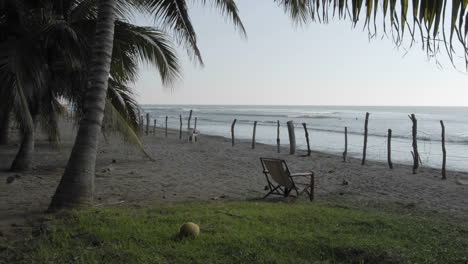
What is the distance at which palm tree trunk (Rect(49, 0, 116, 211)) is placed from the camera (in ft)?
15.7

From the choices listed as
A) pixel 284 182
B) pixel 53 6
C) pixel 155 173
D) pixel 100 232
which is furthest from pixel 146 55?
pixel 100 232

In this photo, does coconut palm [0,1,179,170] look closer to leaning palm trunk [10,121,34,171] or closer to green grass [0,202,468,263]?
leaning palm trunk [10,121,34,171]

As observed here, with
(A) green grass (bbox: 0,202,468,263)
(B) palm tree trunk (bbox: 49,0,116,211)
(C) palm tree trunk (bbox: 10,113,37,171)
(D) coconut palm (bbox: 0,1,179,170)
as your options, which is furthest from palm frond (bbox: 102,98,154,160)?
(A) green grass (bbox: 0,202,468,263)

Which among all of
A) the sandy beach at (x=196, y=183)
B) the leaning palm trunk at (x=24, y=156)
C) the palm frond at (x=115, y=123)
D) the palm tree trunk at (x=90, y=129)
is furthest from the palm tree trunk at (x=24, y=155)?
the palm tree trunk at (x=90, y=129)

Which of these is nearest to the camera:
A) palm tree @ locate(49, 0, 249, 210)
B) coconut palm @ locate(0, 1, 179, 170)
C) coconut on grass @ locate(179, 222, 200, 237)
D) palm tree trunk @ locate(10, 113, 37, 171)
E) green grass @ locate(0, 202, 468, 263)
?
green grass @ locate(0, 202, 468, 263)

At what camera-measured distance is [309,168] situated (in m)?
11.6

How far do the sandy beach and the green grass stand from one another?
106 cm

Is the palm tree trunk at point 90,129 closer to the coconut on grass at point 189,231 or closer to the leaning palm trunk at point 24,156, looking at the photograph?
the coconut on grass at point 189,231

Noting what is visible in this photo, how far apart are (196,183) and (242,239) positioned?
458cm

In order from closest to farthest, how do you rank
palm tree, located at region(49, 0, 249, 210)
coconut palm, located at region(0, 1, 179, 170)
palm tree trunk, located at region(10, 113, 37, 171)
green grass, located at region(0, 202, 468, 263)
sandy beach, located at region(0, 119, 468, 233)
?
green grass, located at region(0, 202, 468, 263)
palm tree, located at region(49, 0, 249, 210)
sandy beach, located at region(0, 119, 468, 233)
coconut palm, located at region(0, 1, 179, 170)
palm tree trunk, located at region(10, 113, 37, 171)

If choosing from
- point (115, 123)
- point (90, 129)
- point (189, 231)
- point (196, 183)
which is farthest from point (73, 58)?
point (189, 231)

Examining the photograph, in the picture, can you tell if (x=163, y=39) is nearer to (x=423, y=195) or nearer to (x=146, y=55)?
(x=146, y=55)

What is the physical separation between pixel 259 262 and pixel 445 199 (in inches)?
233

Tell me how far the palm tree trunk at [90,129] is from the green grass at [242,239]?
1.06 ft
